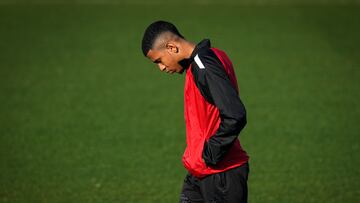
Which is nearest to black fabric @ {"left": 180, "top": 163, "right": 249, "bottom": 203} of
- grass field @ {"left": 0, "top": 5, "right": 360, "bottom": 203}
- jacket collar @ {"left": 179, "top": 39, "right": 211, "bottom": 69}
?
jacket collar @ {"left": 179, "top": 39, "right": 211, "bottom": 69}

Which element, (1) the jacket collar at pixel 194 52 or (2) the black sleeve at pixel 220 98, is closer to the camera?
(2) the black sleeve at pixel 220 98

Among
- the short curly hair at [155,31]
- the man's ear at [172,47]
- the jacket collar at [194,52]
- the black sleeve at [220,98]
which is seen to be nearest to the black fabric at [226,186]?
the black sleeve at [220,98]

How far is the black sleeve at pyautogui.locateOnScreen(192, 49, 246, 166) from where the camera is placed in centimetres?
473

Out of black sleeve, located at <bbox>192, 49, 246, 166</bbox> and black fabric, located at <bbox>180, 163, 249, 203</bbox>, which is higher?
black sleeve, located at <bbox>192, 49, 246, 166</bbox>

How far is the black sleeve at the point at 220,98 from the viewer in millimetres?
4734

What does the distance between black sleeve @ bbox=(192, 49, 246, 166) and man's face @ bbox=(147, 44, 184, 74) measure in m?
0.29

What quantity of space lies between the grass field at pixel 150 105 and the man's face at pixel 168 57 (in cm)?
354

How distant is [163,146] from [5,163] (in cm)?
252

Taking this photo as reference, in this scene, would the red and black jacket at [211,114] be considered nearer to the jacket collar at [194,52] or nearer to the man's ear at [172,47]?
the jacket collar at [194,52]

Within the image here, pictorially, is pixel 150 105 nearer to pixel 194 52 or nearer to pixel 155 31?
pixel 155 31

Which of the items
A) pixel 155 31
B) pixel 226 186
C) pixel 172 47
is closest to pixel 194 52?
pixel 172 47

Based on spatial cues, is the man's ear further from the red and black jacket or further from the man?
the red and black jacket

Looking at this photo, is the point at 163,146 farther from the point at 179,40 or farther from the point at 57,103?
the point at 179,40

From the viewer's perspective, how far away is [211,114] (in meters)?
5.01
